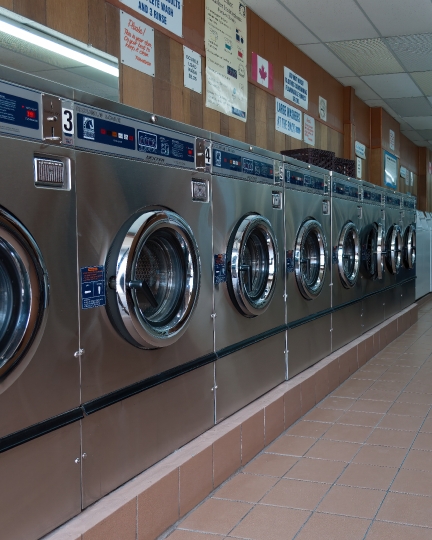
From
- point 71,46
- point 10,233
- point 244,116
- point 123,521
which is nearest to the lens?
point 10,233

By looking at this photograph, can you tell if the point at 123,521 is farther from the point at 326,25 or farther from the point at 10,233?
the point at 326,25

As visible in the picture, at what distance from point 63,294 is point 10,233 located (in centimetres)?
34

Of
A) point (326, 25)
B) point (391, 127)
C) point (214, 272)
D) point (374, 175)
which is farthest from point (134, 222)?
point (391, 127)

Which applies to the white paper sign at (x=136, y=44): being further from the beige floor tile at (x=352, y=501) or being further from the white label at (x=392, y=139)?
the white label at (x=392, y=139)

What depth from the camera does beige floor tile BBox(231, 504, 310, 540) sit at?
2.46 metres

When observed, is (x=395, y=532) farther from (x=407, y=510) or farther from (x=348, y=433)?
(x=348, y=433)

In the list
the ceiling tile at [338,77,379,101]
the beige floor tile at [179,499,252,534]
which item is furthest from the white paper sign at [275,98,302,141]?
the beige floor tile at [179,499,252,534]

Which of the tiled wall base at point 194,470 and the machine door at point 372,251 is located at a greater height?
the machine door at point 372,251

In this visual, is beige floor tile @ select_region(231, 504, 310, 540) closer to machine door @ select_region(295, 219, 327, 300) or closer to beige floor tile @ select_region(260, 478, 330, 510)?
beige floor tile @ select_region(260, 478, 330, 510)

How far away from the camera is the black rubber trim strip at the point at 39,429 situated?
1.81 metres

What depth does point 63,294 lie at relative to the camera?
79.9 inches

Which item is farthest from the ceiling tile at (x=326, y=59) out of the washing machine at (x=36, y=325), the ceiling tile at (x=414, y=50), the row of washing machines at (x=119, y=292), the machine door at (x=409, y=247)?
the washing machine at (x=36, y=325)

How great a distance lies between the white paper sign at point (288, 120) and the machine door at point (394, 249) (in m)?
1.66

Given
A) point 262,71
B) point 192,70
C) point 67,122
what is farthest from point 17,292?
point 262,71
